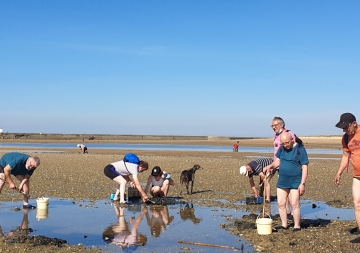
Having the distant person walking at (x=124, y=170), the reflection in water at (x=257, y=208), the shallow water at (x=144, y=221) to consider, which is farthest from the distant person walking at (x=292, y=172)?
the distant person walking at (x=124, y=170)

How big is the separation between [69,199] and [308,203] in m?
6.83

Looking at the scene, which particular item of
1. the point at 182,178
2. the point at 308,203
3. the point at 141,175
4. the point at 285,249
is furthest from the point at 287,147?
the point at 141,175

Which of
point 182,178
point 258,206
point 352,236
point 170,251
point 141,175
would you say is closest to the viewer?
point 170,251

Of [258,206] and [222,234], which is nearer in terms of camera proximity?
[222,234]

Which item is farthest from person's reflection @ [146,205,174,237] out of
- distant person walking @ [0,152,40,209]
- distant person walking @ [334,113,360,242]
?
distant person walking @ [334,113,360,242]

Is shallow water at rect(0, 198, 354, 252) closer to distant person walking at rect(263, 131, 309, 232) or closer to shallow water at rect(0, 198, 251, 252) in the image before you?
shallow water at rect(0, 198, 251, 252)

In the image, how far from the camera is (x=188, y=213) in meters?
11.5

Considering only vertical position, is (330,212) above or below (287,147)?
below

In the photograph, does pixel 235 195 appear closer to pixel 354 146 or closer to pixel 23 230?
pixel 354 146

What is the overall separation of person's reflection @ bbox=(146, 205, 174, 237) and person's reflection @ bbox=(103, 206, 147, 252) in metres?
0.28

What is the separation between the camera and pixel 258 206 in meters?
12.7

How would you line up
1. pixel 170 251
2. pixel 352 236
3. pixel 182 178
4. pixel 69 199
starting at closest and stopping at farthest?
pixel 170 251
pixel 352 236
pixel 69 199
pixel 182 178

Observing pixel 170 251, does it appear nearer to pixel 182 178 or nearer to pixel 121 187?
pixel 121 187

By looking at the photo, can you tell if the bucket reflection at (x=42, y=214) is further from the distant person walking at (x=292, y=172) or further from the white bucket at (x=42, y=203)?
the distant person walking at (x=292, y=172)
